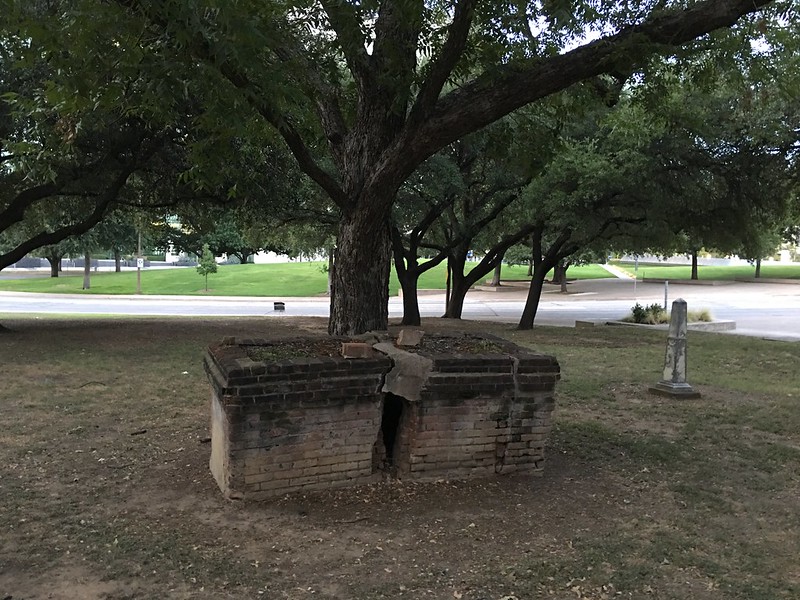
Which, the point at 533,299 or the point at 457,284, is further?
the point at 457,284

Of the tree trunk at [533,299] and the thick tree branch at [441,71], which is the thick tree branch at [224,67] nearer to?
the thick tree branch at [441,71]

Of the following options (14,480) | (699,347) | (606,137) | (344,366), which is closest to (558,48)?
(344,366)

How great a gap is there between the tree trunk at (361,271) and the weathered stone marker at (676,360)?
404 centimetres

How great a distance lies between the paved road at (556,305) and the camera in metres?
24.5

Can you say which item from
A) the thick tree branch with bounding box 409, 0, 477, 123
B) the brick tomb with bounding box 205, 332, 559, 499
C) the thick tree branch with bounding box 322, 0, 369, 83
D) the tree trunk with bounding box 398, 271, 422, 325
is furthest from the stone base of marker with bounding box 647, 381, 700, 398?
the tree trunk with bounding box 398, 271, 422, 325

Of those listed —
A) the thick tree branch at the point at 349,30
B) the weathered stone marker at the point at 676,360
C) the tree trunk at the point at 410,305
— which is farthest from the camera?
the tree trunk at the point at 410,305

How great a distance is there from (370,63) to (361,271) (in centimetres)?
179

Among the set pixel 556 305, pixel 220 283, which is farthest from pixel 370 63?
pixel 220 283

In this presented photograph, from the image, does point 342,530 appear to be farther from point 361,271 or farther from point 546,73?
point 546,73

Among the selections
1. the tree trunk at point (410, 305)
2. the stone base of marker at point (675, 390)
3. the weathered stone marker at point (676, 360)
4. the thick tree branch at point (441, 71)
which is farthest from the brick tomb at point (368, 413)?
the tree trunk at point (410, 305)

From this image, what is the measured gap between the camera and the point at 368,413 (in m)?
4.43

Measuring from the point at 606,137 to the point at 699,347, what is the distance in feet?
15.7

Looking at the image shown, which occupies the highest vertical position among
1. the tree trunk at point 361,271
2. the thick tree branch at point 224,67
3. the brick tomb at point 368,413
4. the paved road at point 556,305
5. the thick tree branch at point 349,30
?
the thick tree branch at point 349,30

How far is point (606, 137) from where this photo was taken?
13469 mm
